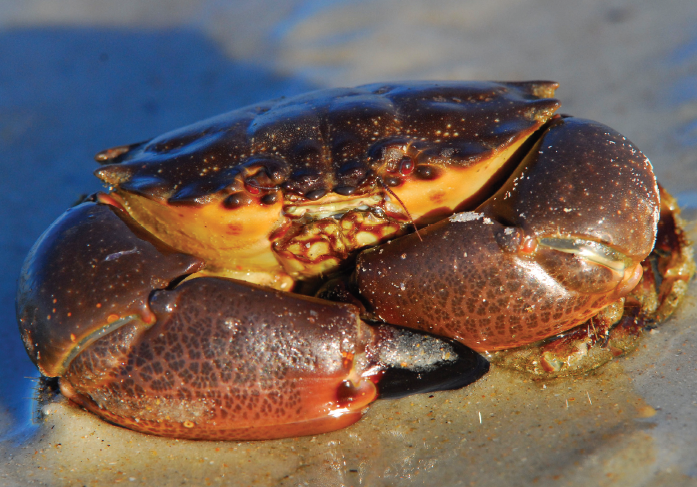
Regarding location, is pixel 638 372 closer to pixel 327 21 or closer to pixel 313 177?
pixel 313 177

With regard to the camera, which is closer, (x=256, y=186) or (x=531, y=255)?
(x=531, y=255)

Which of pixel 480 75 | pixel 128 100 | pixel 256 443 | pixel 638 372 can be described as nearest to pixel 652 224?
pixel 638 372

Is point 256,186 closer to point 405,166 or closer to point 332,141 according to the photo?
point 332,141

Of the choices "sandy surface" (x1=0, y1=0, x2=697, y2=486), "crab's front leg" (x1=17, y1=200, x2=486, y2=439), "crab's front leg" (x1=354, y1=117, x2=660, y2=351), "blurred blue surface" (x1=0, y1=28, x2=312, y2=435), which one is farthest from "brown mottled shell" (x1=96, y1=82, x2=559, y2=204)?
"blurred blue surface" (x1=0, y1=28, x2=312, y2=435)

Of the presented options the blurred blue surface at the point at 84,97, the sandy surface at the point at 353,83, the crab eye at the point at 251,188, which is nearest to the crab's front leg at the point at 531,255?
the sandy surface at the point at 353,83

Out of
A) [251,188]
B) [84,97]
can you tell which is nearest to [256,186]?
[251,188]
